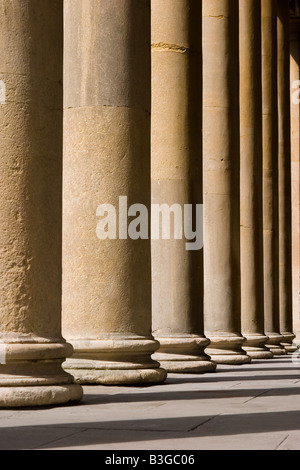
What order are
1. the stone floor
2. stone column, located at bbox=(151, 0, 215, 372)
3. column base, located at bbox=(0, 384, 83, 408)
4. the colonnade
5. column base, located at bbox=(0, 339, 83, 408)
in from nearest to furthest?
the stone floor → column base, located at bbox=(0, 384, 83, 408) → column base, located at bbox=(0, 339, 83, 408) → the colonnade → stone column, located at bbox=(151, 0, 215, 372)

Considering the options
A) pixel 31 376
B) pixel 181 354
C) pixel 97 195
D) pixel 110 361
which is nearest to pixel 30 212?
pixel 31 376

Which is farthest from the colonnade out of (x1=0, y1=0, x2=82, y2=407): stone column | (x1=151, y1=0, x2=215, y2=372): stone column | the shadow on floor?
the shadow on floor

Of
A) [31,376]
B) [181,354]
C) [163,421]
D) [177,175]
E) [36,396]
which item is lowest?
[163,421]

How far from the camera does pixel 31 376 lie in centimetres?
10825

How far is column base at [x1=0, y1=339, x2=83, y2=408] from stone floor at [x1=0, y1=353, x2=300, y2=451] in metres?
1.75

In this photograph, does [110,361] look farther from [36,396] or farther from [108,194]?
[36,396]

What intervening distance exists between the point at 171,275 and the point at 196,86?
3730cm

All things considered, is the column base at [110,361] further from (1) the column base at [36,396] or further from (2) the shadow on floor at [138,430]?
(2) the shadow on floor at [138,430]

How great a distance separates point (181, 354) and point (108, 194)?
48.8 metres

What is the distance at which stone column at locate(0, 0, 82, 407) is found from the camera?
108 metres

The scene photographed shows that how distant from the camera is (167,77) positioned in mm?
182625

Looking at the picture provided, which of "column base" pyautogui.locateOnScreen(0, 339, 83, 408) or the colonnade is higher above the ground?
the colonnade

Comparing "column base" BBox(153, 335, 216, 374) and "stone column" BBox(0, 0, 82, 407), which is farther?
"column base" BBox(153, 335, 216, 374)

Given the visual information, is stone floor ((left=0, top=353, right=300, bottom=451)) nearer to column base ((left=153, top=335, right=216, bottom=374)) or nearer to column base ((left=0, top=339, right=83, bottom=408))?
column base ((left=0, top=339, right=83, bottom=408))
